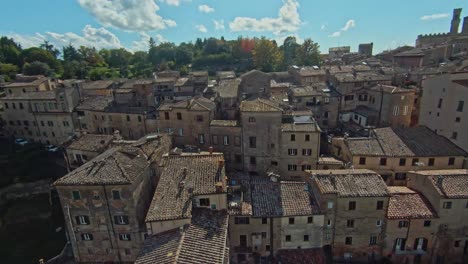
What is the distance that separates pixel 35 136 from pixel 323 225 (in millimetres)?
60745

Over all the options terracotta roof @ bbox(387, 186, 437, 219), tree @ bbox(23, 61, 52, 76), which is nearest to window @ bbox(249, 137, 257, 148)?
terracotta roof @ bbox(387, 186, 437, 219)

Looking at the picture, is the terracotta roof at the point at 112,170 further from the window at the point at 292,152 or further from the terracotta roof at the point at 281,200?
the window at the point at 292,152

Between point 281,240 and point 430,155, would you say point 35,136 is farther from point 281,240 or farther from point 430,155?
point 430,155

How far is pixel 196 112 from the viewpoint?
41969mm

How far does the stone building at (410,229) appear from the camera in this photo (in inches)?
1131

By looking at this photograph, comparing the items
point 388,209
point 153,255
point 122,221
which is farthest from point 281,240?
point 122,221

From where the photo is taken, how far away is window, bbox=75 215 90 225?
28125mm

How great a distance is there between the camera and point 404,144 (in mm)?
37906

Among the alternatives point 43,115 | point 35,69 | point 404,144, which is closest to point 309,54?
point 404,144

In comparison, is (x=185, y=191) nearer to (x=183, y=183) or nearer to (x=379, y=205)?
(x=183, y=183)

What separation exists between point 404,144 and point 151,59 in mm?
128798

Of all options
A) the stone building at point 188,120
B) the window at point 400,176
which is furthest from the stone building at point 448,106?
the stone building at point 188,120

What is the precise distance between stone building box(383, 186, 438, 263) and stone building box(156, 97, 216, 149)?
1051 inches

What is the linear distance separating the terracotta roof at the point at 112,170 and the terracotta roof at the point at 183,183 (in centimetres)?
287
